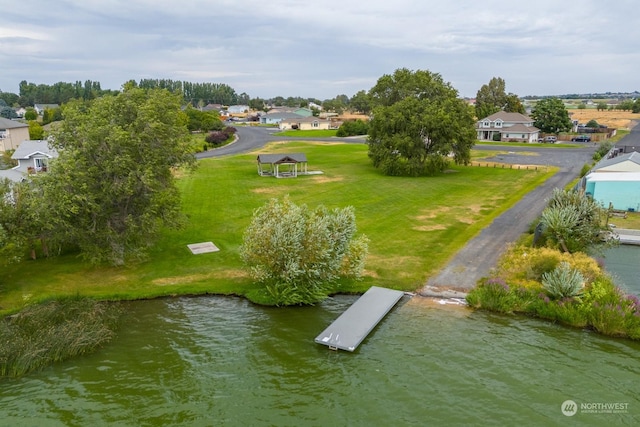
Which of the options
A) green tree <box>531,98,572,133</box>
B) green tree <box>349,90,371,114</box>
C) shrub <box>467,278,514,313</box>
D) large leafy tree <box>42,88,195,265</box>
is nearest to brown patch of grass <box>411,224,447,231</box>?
shrub <box>467,278,514,313</box>

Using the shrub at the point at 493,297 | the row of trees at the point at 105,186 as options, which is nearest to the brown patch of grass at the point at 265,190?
the row of trees at the point at 105,186

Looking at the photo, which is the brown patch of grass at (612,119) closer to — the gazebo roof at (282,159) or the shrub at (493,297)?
the gazebo roof at (282,159)

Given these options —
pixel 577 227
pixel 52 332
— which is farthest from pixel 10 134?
pixel 577 227

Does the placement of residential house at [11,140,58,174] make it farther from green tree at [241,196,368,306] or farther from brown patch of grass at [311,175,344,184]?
green tree at [241,196,368,306]

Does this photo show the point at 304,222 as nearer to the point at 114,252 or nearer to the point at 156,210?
the point at 156,210

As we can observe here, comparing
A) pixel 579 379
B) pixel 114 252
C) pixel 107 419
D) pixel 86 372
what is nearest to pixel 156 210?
pixel 114 252

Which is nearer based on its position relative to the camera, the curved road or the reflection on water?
the reflection on water
